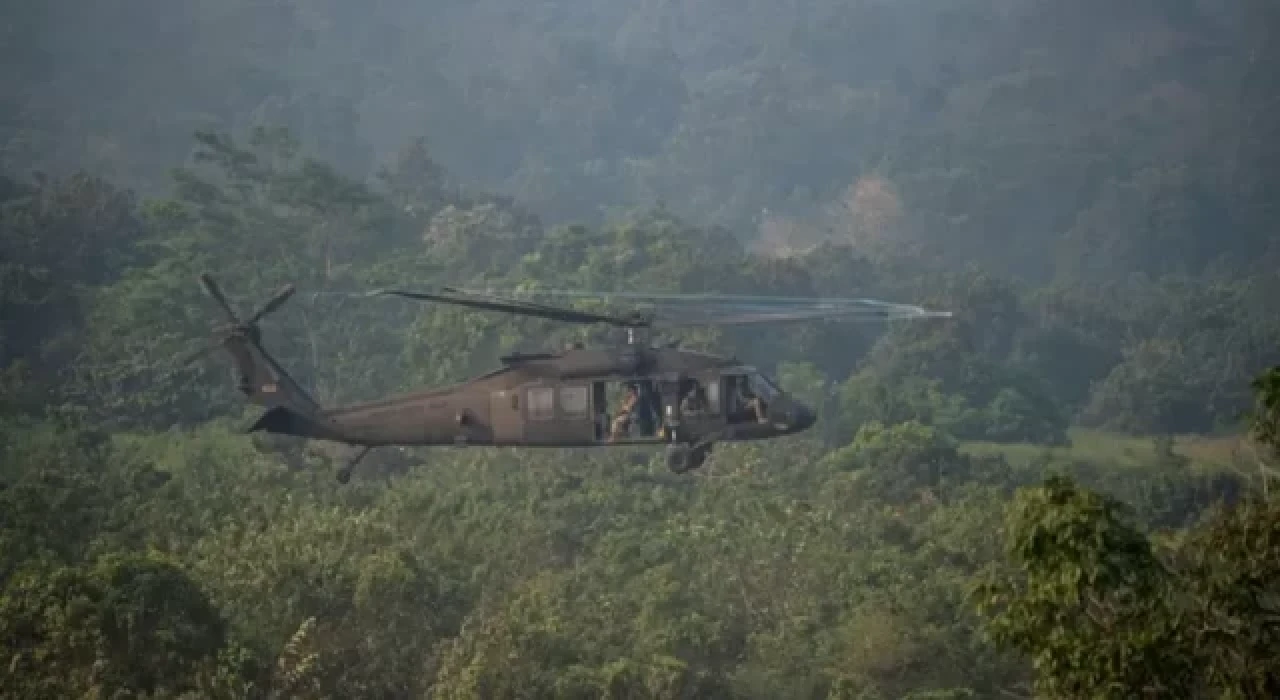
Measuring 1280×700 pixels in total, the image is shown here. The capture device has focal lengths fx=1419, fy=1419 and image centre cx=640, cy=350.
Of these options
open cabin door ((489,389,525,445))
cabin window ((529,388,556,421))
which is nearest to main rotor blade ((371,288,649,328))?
cabin window ((529,388,556,421))

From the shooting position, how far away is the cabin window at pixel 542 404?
1594 cm

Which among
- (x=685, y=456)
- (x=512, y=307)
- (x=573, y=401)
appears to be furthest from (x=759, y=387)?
(x=512, y=307)

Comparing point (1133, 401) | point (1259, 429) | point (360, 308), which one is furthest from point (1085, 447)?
point (1259, 429)

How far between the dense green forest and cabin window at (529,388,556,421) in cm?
340

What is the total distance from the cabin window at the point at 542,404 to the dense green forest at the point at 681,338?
3398mm

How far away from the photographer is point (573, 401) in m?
15.9

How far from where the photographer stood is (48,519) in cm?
2000

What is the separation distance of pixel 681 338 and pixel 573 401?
2018cm

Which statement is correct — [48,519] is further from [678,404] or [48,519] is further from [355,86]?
[355,86]

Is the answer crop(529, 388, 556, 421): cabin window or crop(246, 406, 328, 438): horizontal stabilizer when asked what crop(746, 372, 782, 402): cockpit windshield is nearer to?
crop(529, 388, 556, 421): cabin window

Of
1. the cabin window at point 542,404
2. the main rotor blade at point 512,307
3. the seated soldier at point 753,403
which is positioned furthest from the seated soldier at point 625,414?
the seated soldier at point 753,403

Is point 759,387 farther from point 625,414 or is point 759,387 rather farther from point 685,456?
point 625,414

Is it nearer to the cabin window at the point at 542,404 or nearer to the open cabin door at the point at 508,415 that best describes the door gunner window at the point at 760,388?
the cabin window at the point at 542,404

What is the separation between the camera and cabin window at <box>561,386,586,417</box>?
52.1 feet
